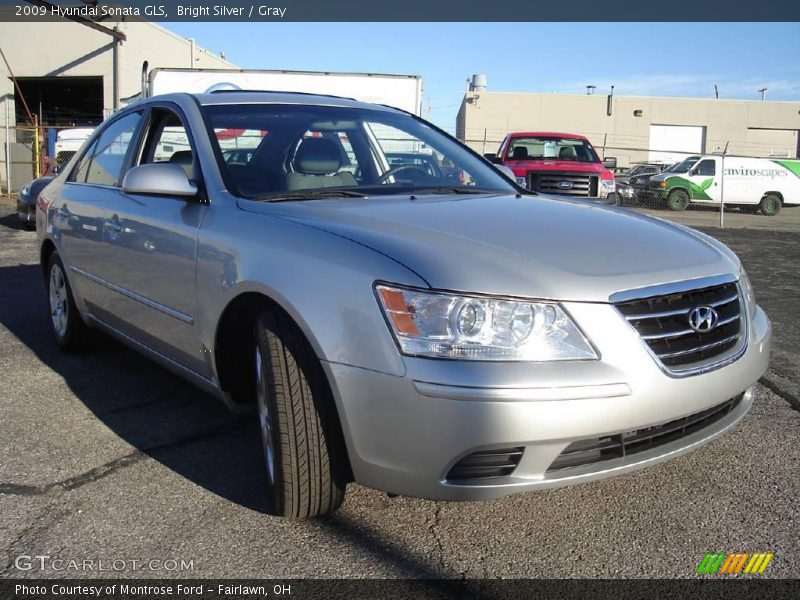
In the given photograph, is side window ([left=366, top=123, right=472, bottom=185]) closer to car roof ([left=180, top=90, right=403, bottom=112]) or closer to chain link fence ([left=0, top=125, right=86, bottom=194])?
car roof ([left=180, top=90, right=403, bottom=112])

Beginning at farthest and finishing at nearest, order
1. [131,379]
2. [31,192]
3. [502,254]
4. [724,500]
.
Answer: [31,192]
[131,379]
[724,500]
[502,254]

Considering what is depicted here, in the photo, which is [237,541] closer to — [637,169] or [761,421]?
[761,421]

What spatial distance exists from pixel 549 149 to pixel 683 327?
526 inches

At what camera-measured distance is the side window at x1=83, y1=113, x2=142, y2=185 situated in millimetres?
4305

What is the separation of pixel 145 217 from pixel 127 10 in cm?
2225

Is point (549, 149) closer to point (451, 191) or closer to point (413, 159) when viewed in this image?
point (413, 159)

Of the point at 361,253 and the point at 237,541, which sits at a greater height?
the point at 361,253

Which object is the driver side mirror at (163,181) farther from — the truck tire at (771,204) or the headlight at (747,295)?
the truck tire at (771,204)

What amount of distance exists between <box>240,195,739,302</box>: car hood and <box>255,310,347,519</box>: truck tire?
1.37 ft

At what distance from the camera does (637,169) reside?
3181 cm

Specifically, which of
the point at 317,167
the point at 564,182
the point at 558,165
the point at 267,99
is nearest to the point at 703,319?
the point at 317,167

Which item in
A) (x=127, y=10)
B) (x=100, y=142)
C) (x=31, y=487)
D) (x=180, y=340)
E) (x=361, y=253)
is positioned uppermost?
(x=127, y=10)

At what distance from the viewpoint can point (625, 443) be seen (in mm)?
2414

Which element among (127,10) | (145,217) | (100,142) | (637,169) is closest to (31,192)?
(100,142)
